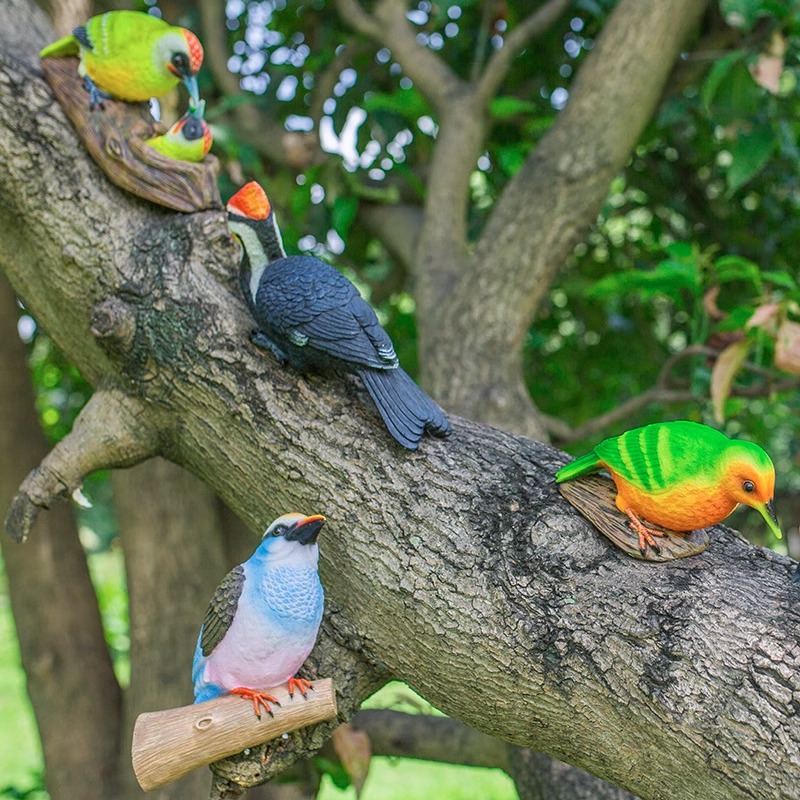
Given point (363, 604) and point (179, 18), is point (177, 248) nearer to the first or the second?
point (363, 604)

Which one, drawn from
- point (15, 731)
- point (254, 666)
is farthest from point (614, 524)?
point (15, 731)

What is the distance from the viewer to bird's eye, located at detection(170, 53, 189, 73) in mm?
1718

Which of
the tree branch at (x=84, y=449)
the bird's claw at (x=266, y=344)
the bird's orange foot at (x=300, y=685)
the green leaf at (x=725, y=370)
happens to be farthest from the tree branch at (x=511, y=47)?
the bird's orange foot at (x=300, y=685)

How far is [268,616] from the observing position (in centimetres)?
129

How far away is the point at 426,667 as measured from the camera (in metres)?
1.38

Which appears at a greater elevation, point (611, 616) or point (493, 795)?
point (611, 616)

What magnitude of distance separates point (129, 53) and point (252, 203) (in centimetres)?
46

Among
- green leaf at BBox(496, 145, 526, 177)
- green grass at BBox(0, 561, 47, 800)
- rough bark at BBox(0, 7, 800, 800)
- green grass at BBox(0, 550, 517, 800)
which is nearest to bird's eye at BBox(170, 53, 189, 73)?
rough bark at BBox(0, 7, 800, 800)

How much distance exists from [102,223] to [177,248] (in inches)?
6.1

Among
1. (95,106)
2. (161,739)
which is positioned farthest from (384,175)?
(161,739)

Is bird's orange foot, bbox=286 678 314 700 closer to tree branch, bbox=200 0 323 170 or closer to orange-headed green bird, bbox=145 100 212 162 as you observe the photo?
orange-headed green bird, bbox=145 100 212 162

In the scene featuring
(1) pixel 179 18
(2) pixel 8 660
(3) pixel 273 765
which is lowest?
(2) pixel 8 660

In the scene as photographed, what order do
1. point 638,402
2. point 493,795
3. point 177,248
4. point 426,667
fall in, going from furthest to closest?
1. point 493,795
2. point 638,402
3. point 177,248
4. point 426,667

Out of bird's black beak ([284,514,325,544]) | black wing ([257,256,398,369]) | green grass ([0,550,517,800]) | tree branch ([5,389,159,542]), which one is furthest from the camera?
green grass ([0,550,517,800])
